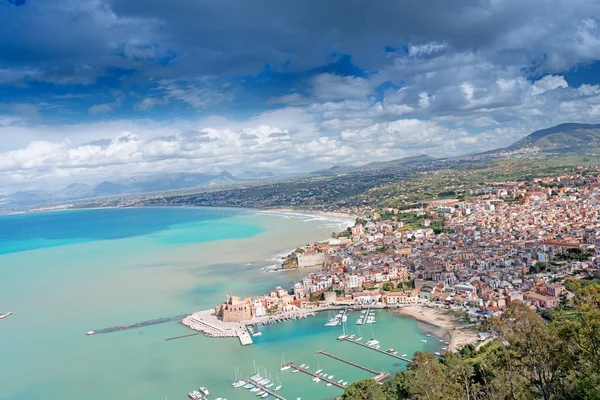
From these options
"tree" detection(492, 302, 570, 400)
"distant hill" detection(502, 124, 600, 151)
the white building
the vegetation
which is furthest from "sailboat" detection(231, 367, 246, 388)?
"distant hill" detection(502, 124, 600, 151)

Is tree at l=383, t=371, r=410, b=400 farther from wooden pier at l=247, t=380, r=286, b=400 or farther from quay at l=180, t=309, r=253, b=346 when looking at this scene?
quay at l=180, t=309, r=253, b=346

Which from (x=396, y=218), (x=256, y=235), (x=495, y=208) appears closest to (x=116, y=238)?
(x=256, y=235)

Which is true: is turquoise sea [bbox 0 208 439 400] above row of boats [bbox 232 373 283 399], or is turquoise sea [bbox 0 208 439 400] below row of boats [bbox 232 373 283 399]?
above

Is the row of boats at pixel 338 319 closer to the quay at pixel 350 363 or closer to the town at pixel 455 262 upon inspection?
the town at pixel 455 262

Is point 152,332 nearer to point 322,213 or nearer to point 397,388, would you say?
point 397,388

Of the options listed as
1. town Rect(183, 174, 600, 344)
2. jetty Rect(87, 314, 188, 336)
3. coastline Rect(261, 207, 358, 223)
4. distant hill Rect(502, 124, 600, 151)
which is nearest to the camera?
jetty Rect(87, 314, 188, 336)

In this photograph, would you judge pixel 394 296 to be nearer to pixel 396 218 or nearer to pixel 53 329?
pixel 53 329

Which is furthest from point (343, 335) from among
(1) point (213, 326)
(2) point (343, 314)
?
(1) point (213, 326)
